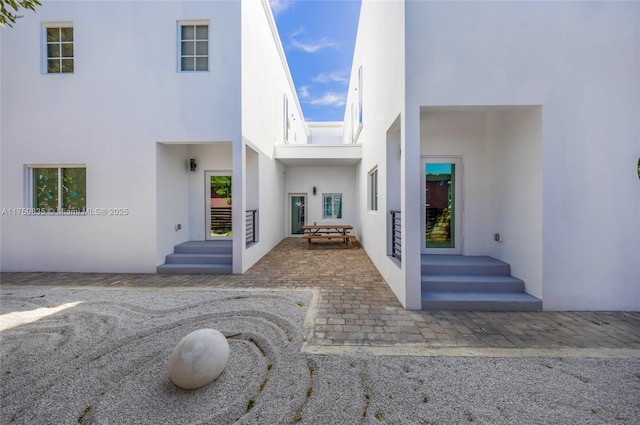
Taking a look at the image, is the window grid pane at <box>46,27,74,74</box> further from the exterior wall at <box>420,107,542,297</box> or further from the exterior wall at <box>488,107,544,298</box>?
the exterior wall at <box>488,107,544,298</box>

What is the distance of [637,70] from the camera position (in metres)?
3.46

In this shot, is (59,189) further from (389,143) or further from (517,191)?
(517,191)

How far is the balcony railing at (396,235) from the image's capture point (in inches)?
186

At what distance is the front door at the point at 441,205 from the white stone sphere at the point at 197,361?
4.30 metres

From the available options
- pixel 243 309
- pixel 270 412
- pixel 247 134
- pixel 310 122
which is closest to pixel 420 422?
pixel 270 412

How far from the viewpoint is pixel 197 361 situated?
1994mm

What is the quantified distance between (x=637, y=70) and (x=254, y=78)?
6.94 metres

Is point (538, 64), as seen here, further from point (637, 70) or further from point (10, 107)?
point (10, 107)

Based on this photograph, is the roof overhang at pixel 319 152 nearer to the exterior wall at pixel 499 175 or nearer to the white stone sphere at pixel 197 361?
the exterior wall at pixel 499 175

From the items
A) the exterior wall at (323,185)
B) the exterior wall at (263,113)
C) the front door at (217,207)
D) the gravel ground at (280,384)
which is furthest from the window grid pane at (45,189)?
the exterior wall at (323,185)

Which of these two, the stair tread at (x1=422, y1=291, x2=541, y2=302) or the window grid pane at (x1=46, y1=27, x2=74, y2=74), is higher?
the window grid pane at (x1=46, y1=27, x2=74, y2=74)

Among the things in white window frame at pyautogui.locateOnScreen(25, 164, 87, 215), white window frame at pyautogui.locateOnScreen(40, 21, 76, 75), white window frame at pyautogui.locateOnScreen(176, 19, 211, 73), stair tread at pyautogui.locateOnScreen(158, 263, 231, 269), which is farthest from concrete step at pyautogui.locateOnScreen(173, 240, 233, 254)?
white window frame at pyautogui.locateOnScreen(40, 21, 76, 75)

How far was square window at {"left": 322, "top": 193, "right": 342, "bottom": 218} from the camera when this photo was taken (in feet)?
36.3

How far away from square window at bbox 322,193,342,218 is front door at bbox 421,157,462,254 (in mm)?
5952
